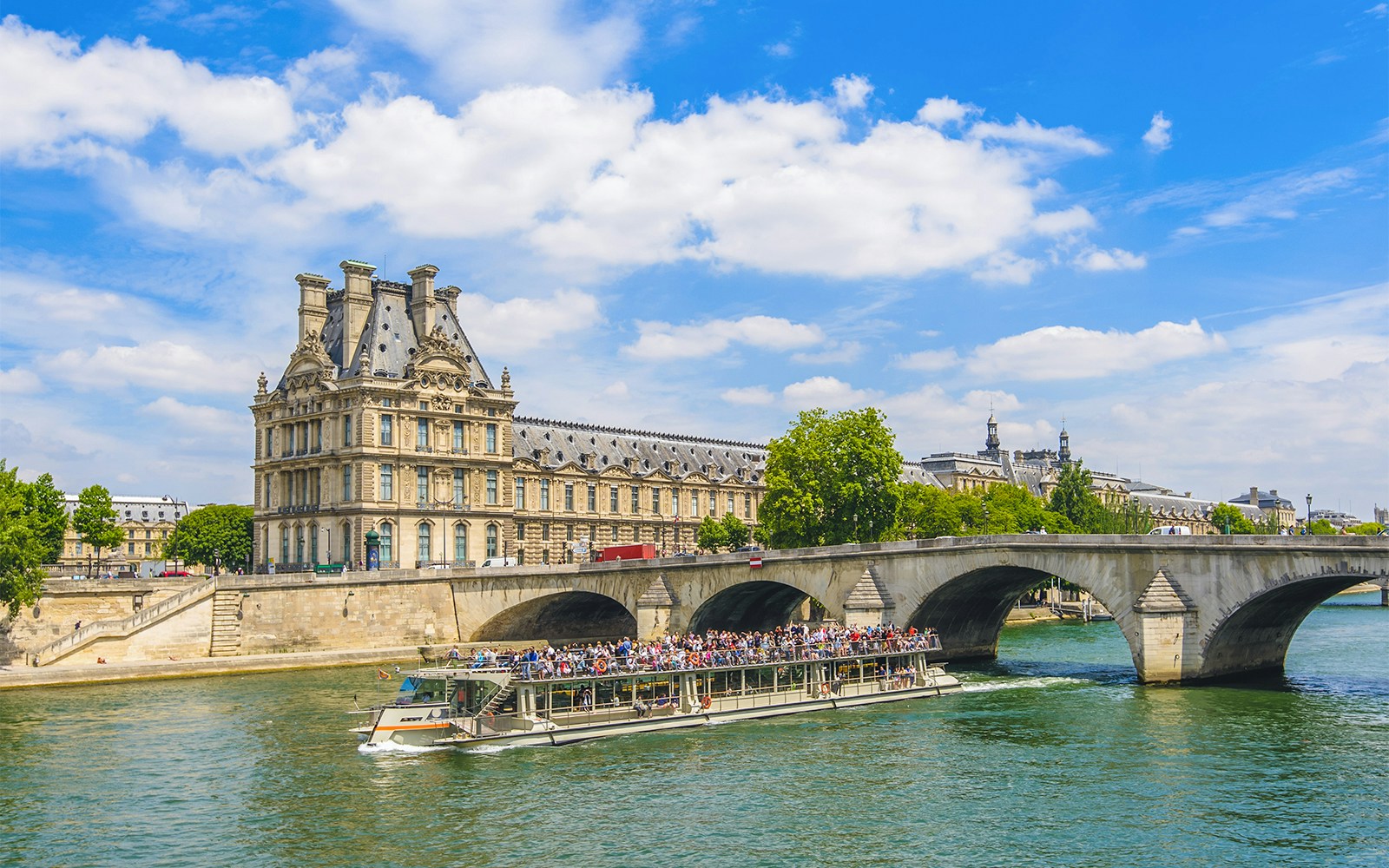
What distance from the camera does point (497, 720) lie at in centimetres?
4538

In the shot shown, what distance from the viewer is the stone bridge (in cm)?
5256

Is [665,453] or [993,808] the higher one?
[665,453]

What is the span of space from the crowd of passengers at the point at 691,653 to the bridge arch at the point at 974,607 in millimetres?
3573

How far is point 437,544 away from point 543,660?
48.2m

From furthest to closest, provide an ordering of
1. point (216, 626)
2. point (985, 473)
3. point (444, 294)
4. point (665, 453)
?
point (985, 473) < point (665, 453) < point (444, 294) < point (216, 626)

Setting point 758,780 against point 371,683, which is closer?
point 758,780

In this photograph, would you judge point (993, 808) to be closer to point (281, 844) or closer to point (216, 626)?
point (281, 844)

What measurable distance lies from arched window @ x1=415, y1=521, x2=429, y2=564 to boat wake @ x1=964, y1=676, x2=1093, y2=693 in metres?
45.8

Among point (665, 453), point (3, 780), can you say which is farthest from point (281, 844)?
point (665, 453)

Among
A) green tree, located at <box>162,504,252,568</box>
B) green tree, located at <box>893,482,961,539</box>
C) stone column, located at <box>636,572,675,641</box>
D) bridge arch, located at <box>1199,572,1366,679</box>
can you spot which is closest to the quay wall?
stone column, located at <box>636,572,675,641</box>

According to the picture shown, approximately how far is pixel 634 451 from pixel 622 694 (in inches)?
2920

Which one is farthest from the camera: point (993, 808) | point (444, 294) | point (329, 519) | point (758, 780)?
point (444, 294)

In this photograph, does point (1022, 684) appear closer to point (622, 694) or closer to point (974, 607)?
point (974, 607)

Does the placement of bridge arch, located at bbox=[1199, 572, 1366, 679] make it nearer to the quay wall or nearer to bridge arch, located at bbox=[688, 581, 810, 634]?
bridge arch, located at bbox=[688, 581, 810, 634]
